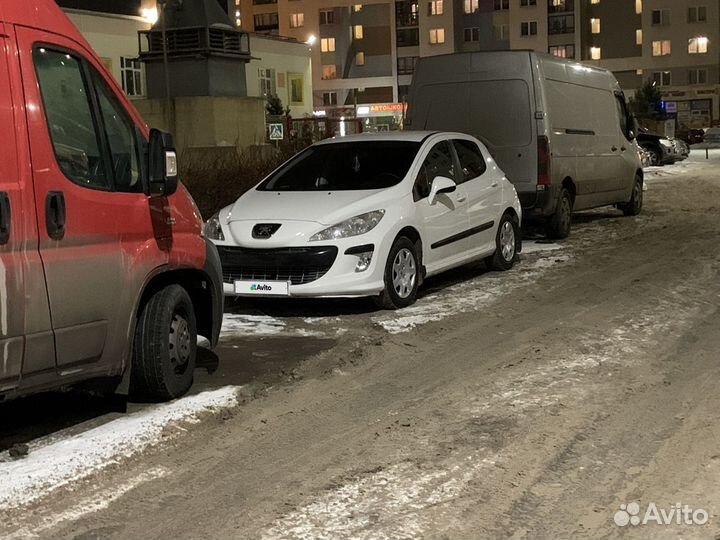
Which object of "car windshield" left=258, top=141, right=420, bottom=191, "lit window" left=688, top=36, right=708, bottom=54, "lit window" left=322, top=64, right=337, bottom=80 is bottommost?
"car windshield" left=258, top=141, right=420, bottom=191

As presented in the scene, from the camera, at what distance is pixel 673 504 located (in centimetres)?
447

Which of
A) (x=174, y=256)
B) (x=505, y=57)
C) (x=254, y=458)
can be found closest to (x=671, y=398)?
(x=254, y=458)

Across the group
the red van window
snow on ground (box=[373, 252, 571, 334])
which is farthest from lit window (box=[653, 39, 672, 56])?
the red van window

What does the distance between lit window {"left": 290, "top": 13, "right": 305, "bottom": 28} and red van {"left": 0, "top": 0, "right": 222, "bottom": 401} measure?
2961 inches

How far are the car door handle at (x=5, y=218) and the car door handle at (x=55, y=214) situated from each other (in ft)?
0.81

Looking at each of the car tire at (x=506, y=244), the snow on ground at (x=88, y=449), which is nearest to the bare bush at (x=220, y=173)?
the car tire at (x=506, y=244)

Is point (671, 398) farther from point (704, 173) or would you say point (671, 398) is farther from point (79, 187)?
point (704, 173)

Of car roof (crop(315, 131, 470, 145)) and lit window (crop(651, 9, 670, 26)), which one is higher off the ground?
lit window (crop(651, 9, 670, 26))

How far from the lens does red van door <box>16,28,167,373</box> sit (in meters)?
5.18

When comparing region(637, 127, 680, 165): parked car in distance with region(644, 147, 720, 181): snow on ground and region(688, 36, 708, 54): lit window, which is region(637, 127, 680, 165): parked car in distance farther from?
region(688, 36, 708, 54): lit window

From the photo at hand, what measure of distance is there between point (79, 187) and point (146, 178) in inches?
24.7

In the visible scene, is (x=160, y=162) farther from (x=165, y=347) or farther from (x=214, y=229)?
(x=214, y=229)

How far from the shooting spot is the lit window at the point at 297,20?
259ft

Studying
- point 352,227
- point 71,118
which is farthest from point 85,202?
point 352,227
